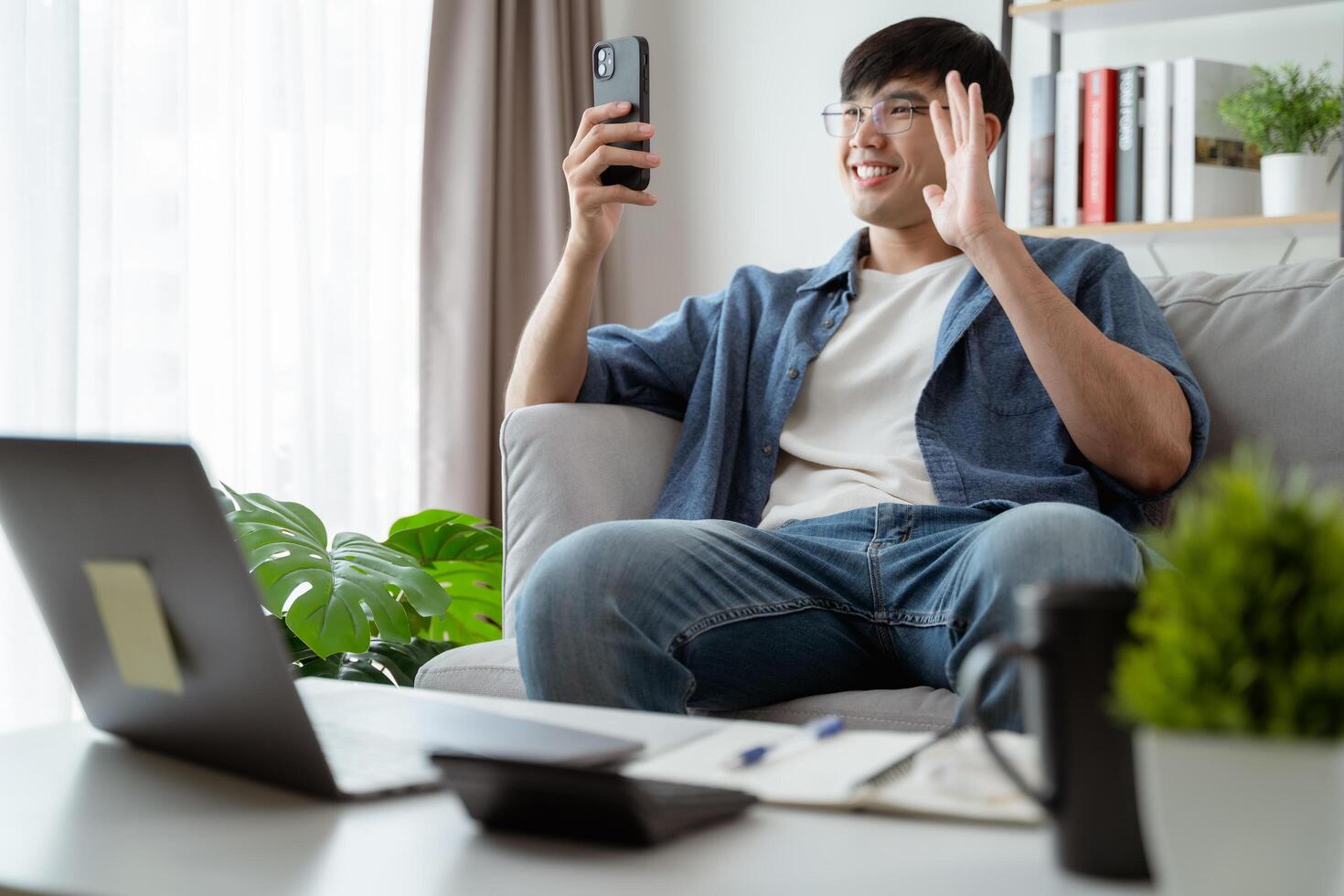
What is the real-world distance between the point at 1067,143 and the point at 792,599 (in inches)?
52.5

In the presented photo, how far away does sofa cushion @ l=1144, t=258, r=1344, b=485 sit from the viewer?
1556mm

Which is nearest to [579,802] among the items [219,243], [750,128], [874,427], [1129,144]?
[874,427]

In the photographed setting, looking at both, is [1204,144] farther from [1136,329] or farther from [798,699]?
[798,699]

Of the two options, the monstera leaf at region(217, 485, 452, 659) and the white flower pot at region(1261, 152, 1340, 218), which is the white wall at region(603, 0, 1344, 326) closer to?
the white flower pot at region(1261, 152, 1340, 218)

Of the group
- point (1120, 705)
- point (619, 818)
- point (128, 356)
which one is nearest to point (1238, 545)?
point (1120, 705)

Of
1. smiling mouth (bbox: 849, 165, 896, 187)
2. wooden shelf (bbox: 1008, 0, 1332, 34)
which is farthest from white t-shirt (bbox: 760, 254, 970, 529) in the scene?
wooden shelf (bbox: 1008, 0, 1332, 34)

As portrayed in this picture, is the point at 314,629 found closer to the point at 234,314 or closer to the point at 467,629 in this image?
the point at 467,629

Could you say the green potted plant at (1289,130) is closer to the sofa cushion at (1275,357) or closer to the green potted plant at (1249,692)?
the sofa cushion at (1275,357)

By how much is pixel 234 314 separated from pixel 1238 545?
7.01ft

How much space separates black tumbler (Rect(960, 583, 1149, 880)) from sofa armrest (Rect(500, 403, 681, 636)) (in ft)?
3.45

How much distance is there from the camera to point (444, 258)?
2.71m

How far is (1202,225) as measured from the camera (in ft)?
7.30

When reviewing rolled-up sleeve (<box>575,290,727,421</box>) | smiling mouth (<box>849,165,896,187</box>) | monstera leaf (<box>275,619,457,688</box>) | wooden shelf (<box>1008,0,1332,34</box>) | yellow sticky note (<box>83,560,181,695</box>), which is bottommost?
monstera leaf (<box>275,619,457,688</box>)

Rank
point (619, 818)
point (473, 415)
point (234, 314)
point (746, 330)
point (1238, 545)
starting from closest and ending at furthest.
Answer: point (1238, 545), point (619, 818), point (746, 330), point (234, 314), point (473, 415)
